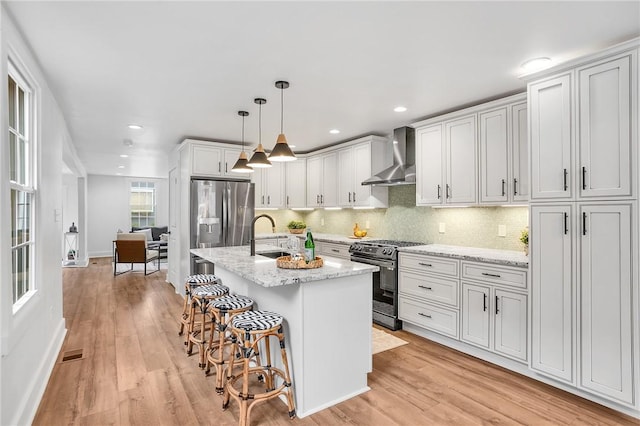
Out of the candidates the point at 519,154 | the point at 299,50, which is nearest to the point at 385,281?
the point at 519,154

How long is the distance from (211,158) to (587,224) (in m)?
4.49

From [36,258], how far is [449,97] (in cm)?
384

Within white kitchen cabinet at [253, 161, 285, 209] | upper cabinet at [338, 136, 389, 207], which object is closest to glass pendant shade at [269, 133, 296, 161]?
upper cabinet at [338, 136, 389, 207]

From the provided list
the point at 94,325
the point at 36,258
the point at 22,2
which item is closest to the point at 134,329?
the point at 94,325

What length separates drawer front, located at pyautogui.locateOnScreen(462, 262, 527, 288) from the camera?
283 centimetres

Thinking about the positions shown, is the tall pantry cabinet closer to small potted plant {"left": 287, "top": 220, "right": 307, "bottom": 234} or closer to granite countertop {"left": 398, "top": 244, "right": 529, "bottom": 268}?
granite countertop {"left": 398, "top": 244, "right": 529, "bottom": 268}

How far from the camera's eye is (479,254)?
129 inches

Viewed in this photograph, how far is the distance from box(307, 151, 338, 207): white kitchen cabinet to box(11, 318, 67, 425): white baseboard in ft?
12.4

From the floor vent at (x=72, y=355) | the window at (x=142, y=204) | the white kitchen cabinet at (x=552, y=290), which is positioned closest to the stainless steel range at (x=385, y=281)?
the white kitchen cabinet at (x=552, y=290)

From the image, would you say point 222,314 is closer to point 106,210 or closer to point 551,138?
point 551,138

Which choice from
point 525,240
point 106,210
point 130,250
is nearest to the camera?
point 525,240

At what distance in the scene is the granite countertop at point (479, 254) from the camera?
9.52 feet

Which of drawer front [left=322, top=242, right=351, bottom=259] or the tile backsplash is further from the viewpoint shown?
drawer front [left=322, top=242, right=351, bottom=259]

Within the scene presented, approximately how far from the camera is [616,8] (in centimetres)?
189
